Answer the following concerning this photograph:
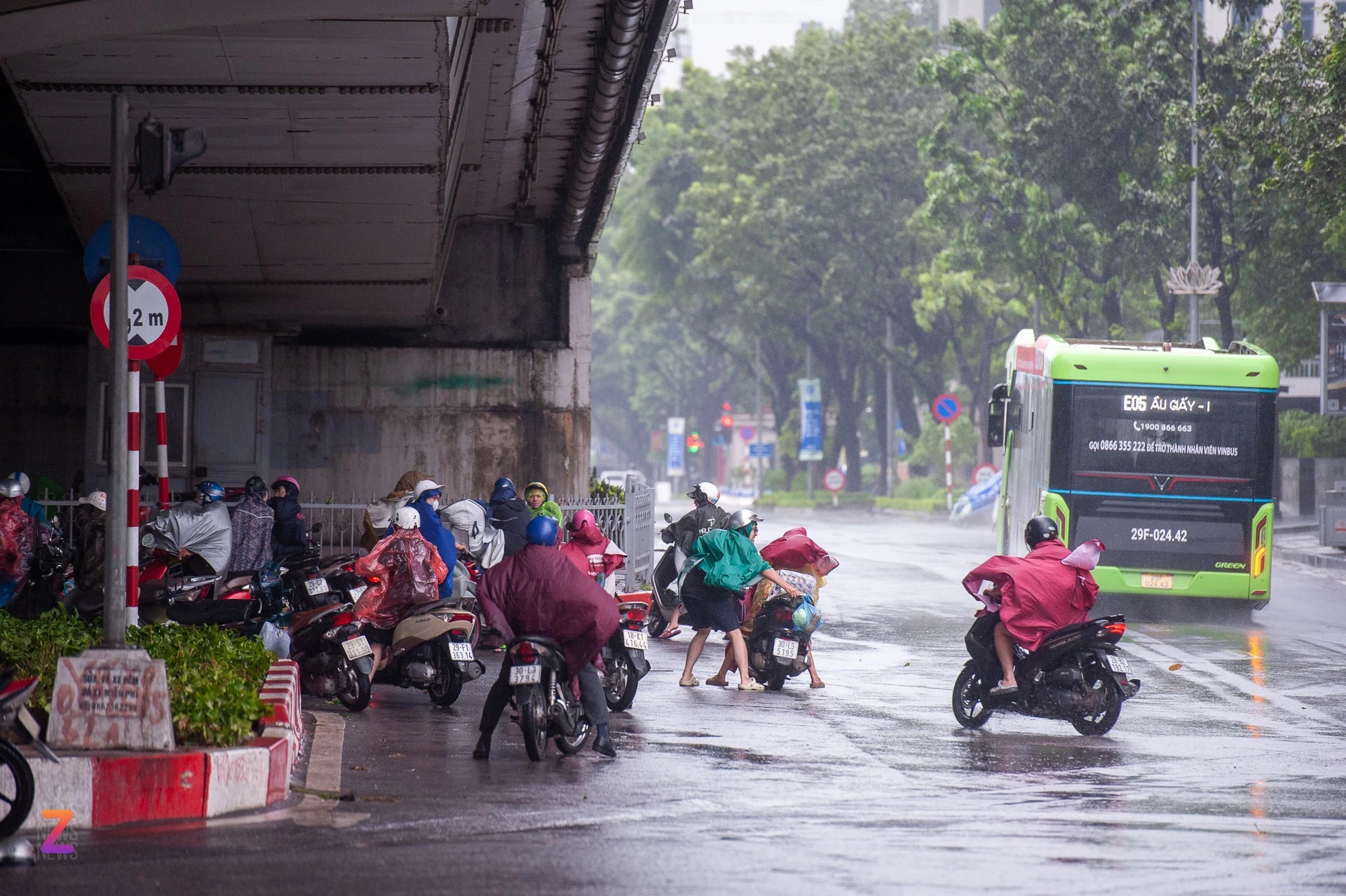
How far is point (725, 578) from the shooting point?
1209 cm

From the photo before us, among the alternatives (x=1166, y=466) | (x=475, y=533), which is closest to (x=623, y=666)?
(x=475, y=533)

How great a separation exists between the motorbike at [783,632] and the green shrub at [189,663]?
177 inches

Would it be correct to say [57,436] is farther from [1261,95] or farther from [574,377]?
[1261,95]

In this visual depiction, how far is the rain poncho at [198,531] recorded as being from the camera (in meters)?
12.3

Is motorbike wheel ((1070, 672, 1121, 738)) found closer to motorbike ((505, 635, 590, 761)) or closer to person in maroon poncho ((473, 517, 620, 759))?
person in maroon poncho ((473, 517, 620, 759))

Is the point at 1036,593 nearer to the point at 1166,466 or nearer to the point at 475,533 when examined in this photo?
the point at 475,533

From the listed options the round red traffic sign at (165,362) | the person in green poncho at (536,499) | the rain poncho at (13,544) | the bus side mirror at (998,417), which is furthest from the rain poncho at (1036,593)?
the bus side mirror at (998,417)

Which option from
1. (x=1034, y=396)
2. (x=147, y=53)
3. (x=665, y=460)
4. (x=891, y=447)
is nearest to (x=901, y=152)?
(x=891, y=447)

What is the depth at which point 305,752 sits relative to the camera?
8.96 m

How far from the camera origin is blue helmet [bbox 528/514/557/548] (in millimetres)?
9164

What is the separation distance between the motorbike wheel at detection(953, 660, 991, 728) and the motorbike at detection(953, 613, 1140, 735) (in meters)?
0.10

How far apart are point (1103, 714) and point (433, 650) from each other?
420cm

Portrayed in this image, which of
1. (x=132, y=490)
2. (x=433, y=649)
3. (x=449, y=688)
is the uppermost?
(x=132, y=490)

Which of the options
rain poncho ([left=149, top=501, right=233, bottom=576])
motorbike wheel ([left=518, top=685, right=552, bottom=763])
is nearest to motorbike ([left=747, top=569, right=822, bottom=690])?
motorbike wheel ([left=518, top=685, right=552, bottom=763])
